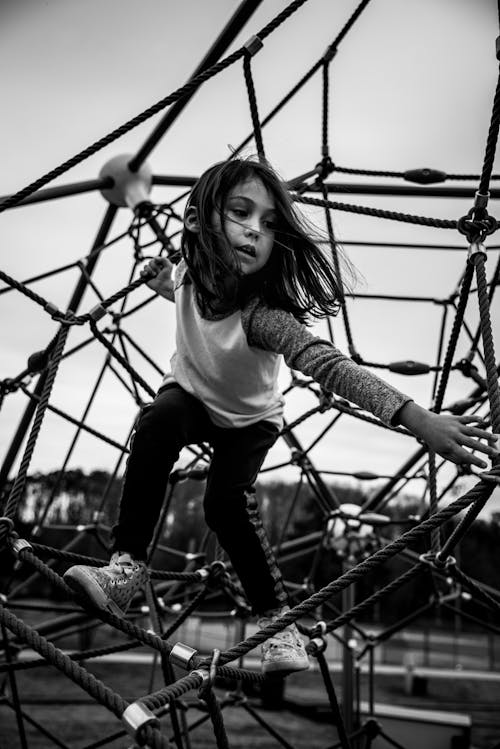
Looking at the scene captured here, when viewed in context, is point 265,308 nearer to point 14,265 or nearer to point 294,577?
point 14,265

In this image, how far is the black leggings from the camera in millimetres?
1030

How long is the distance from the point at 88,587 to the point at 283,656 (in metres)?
0.35

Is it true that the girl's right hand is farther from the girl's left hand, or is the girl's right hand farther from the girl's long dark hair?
the girl's left hand

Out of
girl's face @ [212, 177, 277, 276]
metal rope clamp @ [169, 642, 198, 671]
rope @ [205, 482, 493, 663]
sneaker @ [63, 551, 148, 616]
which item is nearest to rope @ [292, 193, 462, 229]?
girl's face @ [212, 177, 277, 276]

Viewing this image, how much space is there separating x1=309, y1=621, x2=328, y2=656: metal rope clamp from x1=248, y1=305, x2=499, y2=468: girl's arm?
0.62 m

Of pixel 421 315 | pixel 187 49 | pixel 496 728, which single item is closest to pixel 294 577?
pixel 496 728

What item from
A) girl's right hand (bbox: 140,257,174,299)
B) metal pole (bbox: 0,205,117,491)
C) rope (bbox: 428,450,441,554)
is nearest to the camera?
girl's right hand (bbox: 140,257,174,299)

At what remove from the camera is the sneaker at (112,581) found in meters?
0.91

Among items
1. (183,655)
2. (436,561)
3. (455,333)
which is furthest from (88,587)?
(455,333)

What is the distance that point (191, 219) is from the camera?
1.17 m

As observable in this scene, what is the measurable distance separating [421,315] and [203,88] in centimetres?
242

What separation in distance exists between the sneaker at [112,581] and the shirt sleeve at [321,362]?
391 millimetres

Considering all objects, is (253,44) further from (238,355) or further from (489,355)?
(489,355)

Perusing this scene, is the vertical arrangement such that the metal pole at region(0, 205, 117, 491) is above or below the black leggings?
above
